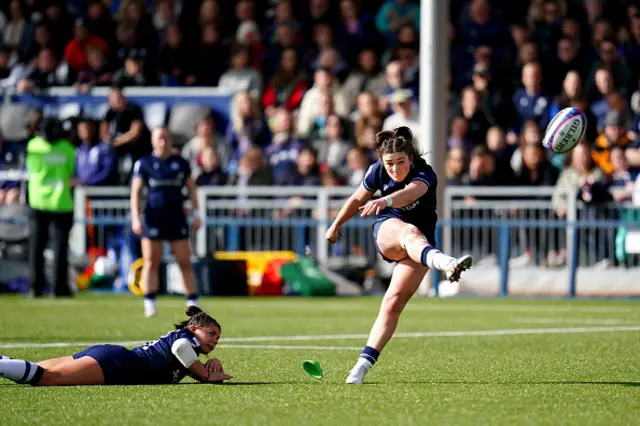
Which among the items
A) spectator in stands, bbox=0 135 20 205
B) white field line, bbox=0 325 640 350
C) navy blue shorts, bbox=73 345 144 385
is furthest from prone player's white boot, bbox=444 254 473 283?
spectator in stands, bbox=0 135 20 205

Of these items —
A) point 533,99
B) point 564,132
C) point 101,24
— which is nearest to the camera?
point 564,132

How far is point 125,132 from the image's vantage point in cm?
2153

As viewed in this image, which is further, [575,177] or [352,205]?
[575,177]

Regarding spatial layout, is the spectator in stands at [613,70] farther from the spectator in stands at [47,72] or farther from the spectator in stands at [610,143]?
the spectator in stands at [47,72]

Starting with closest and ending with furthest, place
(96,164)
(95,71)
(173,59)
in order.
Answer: (96,164), (95,71), (173,59)

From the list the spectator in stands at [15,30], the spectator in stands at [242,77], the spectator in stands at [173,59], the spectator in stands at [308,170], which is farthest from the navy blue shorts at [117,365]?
the spectator in stands at [15,30]

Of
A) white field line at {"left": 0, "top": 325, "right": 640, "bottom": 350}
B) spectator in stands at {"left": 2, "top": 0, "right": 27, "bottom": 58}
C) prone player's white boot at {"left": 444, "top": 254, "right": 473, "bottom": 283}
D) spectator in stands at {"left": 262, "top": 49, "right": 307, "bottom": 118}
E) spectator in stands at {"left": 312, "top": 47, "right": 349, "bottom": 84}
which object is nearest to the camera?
prone player's white boot at {"left": 444, "top": 254, "right": 473, "bottom": 283}

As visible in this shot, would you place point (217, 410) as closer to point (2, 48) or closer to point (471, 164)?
point (471, 164)

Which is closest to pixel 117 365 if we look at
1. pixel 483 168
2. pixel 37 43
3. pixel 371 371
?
pixel 371 371

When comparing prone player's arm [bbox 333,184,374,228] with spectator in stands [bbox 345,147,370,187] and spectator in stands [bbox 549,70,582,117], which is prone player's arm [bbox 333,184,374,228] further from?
spectator in stands [bbox 549,70,582,117]

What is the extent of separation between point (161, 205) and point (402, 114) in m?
5.91

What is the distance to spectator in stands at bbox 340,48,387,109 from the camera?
21.4 metres

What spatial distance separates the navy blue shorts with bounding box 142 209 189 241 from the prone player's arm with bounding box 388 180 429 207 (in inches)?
276

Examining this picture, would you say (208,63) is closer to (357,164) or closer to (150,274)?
(357,164)
